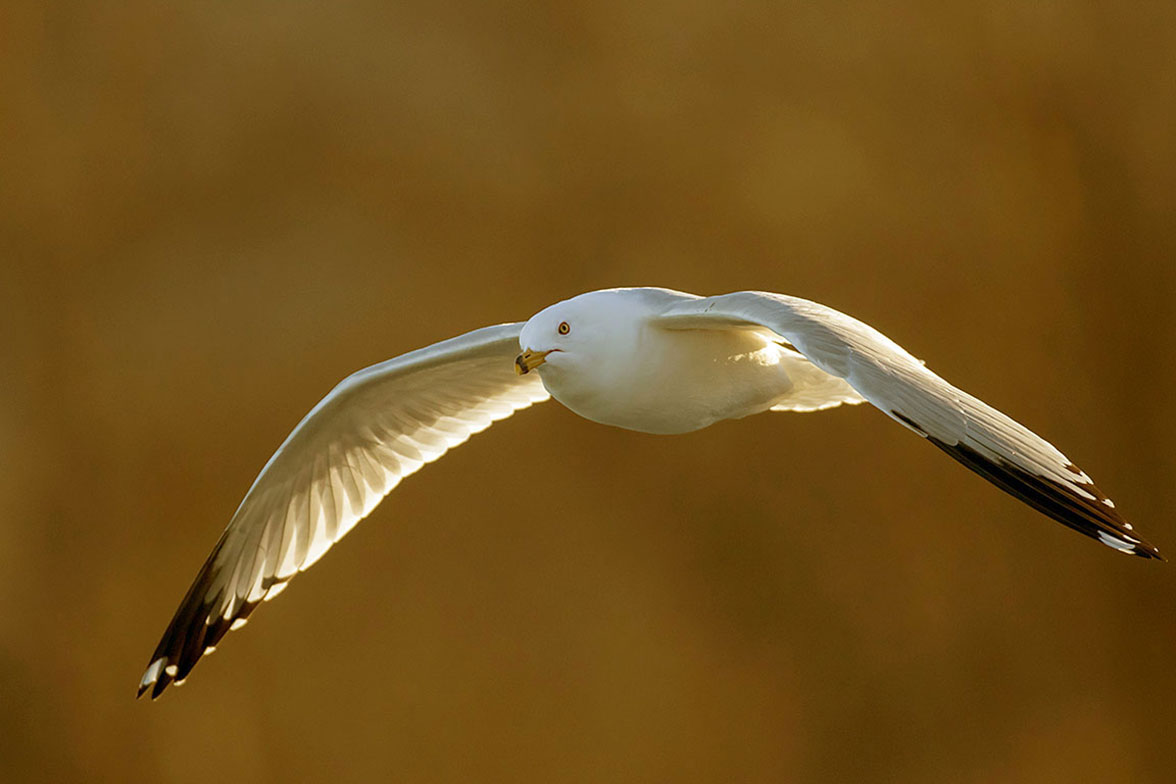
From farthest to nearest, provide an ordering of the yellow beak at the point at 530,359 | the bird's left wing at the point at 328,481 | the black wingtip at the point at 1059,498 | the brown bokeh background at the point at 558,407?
the brown bokeh background at the point at 558,407 < the bird's left wing at the point at 328,481 < the yellow beak at the point at 530,359 < the black wingtip at the point at 1059,498

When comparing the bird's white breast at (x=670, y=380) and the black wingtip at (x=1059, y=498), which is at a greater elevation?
the bird's white breast at (x=670, y=380)

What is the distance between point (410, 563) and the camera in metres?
4.08

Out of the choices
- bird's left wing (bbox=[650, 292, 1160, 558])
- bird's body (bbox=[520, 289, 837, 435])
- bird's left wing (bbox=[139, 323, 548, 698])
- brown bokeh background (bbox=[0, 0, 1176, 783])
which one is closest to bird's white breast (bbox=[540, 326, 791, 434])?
bird's body (bbox=[520, 289, 837, 435])

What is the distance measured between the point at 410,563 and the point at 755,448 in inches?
43.8

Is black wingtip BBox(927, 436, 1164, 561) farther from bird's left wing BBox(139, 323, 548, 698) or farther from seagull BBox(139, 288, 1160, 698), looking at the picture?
bird's left wing BBox(139, 323, 548, 698)

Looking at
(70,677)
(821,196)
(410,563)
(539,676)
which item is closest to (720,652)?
(539,676)

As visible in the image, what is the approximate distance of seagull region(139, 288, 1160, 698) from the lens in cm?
148

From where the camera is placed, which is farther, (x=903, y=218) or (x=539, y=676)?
(x=903, y=218)

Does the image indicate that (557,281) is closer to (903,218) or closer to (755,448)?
(755,448)

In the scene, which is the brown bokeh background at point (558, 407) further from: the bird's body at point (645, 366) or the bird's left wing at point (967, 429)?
the bird's left wing at point (967, 429)

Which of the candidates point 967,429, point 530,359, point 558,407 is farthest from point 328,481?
point 558,407

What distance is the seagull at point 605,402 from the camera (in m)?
1.48

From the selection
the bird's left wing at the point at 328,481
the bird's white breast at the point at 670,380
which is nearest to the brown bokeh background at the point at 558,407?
the bird's left wing at the point at 328,481

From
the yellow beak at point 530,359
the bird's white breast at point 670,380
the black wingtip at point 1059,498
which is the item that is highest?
the yellow beak at point 530,359
